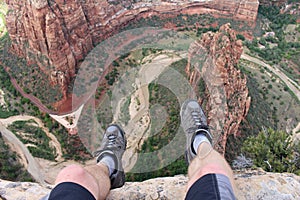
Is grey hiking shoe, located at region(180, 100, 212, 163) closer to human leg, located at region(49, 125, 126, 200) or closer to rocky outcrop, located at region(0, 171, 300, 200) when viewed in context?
rocky outcrop, located at region(0, 171, 300, 200)

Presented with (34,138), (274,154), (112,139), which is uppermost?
(112,139)

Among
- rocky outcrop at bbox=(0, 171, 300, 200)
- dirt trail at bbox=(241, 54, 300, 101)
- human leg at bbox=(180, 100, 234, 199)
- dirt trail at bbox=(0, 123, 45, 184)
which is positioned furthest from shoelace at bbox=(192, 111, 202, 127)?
dirt trail at bbox=(241, 54, 300, 101)

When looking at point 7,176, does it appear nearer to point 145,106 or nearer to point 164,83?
point 145,106

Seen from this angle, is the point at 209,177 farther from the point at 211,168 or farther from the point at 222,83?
the point at 222,83

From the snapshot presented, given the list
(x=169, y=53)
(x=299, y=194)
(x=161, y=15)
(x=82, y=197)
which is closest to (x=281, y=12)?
(x=161, y=15)

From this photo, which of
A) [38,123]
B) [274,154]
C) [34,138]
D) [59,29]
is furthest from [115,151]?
[59,29]
